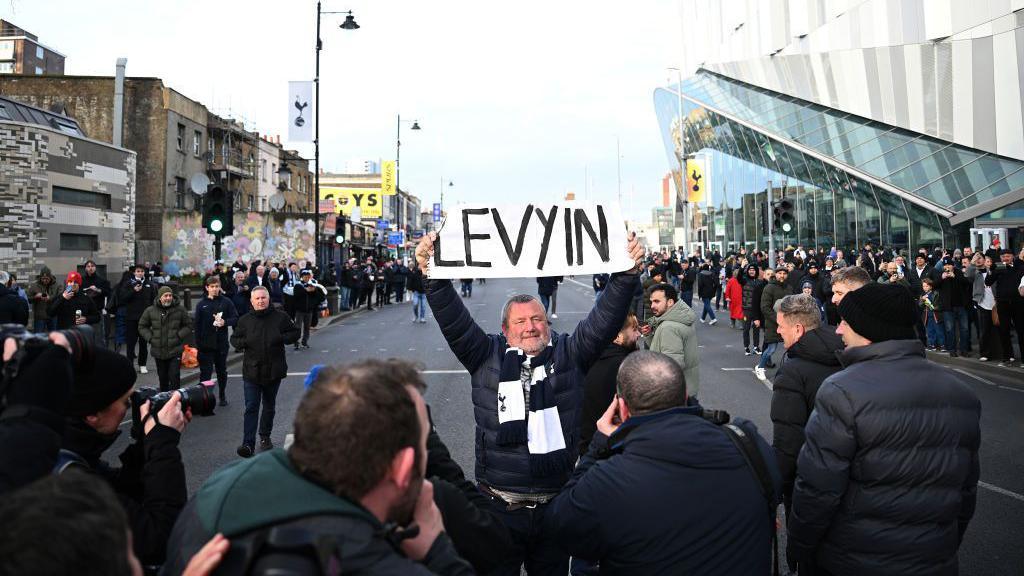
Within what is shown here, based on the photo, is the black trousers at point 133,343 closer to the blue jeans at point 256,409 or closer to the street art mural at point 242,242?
the blue jeans at point 256,409

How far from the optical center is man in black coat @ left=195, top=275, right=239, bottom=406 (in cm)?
995

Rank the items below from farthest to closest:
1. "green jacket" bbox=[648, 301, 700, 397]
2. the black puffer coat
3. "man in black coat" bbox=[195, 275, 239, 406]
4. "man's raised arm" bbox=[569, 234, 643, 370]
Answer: "man in black coat" bbox=[195, 275, 239, 406], "green jacket" bbox=[648, 301, 700, 397], "man's raised arm" bbox=[569, 234, 643, 370], the black puffer coat

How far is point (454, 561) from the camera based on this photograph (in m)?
1.73

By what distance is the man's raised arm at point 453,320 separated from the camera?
3.66m

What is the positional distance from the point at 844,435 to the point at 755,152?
38.8m

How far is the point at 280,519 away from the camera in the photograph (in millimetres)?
1373

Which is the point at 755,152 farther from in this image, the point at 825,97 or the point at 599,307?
the point at 599,307

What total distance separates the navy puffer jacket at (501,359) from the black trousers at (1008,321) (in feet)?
39.1

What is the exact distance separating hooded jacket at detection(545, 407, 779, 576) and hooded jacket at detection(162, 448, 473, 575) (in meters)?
1.02

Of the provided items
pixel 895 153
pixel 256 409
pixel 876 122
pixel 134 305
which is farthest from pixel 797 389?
pixel 876 122

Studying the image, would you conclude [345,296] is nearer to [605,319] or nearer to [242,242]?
[242,242]

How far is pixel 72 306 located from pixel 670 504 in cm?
1265

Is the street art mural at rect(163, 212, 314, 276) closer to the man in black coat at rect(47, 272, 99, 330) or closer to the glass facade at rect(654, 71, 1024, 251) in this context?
the glass facade at rect(654, 71, 1024, 251)

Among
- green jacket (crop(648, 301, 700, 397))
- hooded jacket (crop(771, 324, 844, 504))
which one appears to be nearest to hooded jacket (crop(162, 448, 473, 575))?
hooded jacket (crop(771, 324, 844, 504))
